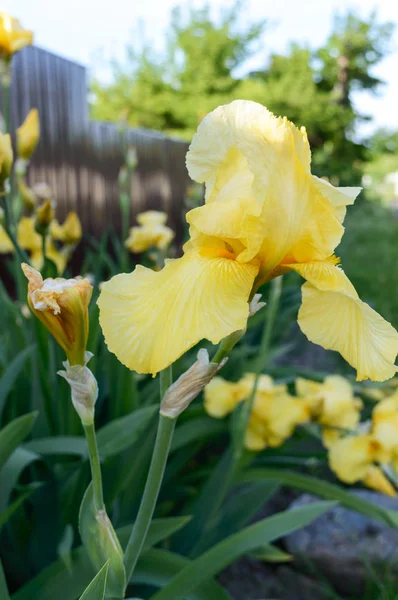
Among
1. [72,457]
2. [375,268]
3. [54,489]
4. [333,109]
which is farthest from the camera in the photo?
[333,109]

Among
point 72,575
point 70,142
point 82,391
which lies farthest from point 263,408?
point 70,142

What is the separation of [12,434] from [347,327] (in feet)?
2.05

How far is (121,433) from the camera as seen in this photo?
108 cm

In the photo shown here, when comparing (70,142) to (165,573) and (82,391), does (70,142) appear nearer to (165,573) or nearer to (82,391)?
(165,573)

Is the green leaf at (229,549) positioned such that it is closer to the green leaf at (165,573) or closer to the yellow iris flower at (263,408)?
the green leaf at (165,573)

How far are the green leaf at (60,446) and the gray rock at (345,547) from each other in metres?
0.91

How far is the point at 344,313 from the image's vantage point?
0.61 meters

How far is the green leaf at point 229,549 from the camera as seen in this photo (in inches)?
35.1

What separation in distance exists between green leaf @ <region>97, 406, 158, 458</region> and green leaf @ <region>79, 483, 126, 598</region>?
0.39 m

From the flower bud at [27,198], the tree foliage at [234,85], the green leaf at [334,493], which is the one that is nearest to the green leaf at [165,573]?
the green leaf at [334,493]

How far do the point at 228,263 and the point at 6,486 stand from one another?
72cm

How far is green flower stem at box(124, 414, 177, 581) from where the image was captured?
605 mm

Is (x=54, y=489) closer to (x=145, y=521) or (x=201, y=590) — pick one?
(x=201, y=590)

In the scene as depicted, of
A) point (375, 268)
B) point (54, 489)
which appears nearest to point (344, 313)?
point (54, 489)
